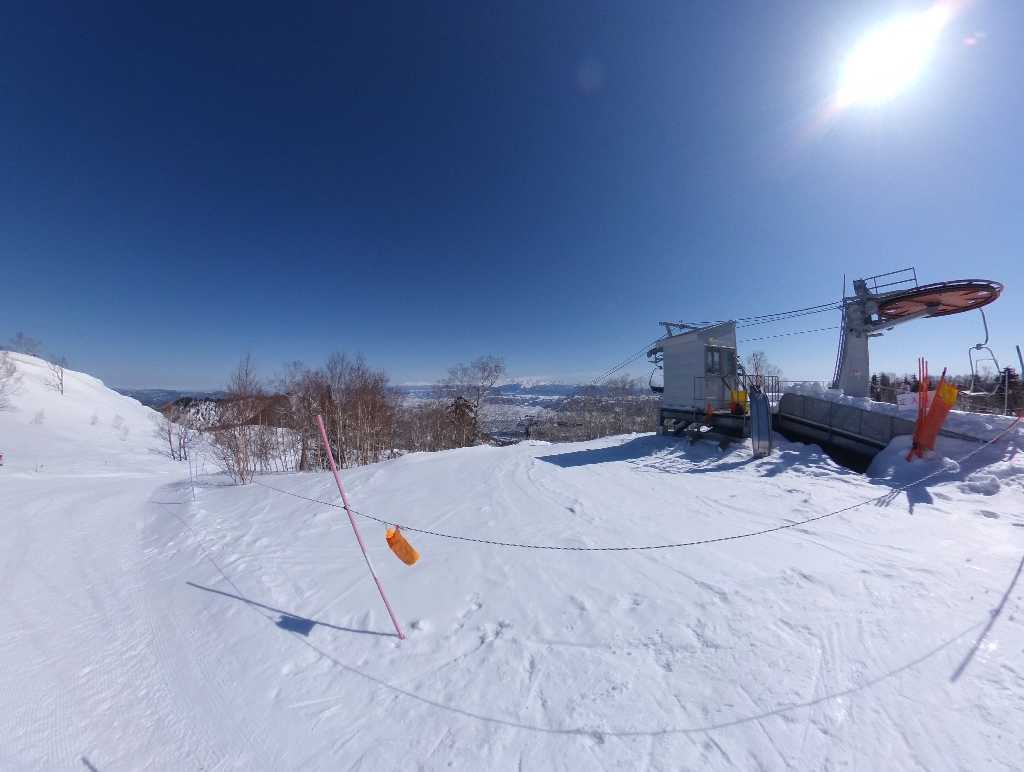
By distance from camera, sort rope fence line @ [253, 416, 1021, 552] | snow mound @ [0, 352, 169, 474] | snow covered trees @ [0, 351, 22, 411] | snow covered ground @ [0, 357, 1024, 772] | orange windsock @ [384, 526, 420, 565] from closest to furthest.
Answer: snow covered ground @ [0, 357, 1024, 772] → orange windsock @ [384, 526, 420, 565] → rope fence line @ [253, 416, 1021, 552] → snow mound @ [0, 352, 169, 474] → snow covered trees @ [0, 351, 22, 411]

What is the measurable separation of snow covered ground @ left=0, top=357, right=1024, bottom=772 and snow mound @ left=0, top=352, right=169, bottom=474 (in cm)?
1592

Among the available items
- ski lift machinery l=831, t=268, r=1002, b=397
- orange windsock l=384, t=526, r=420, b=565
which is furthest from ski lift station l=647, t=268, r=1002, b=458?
orange windsock l=384, t=526, r=420, b=565

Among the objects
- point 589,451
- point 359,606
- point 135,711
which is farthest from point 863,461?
point 135,711

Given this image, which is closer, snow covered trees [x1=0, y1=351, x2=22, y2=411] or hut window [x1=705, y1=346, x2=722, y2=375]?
hut window [x1=705, y1=346, x2=722, y2=375]

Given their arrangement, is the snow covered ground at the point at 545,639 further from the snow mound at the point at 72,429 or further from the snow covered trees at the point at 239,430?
the snow mound at the point at 72,429

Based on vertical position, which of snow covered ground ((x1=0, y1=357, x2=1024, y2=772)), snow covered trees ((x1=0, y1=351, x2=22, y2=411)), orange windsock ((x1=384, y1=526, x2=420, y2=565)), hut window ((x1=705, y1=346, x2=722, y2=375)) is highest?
snow covered trees ((x1=0, y1=351, x2=22, y2=411))

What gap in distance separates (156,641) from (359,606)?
2.00 m

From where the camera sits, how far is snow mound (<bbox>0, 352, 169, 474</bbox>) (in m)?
18.3

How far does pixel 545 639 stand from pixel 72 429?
126 feet

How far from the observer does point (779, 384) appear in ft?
42.6

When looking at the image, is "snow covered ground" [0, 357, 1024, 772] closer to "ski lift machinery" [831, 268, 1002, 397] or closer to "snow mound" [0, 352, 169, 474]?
"ski lift machinery" [831, 268, 1002, 397]

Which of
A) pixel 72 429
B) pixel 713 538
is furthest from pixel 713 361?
pixel 72 429

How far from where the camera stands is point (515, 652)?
10.5ft

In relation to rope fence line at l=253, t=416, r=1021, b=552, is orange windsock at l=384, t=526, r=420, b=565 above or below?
above
